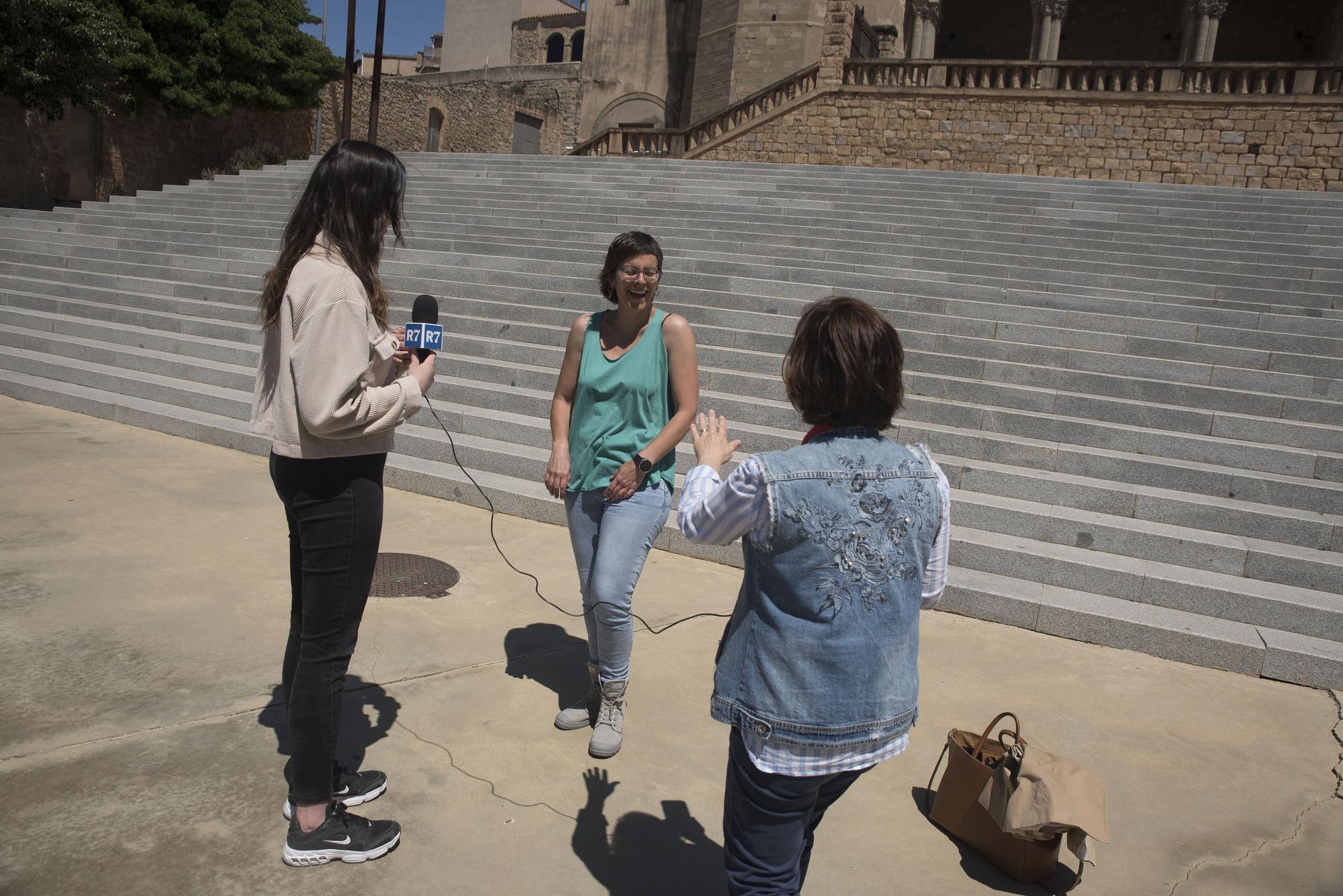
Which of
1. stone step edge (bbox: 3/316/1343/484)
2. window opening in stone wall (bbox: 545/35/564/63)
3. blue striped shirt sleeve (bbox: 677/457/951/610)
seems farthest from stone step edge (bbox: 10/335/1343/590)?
window opening in stone wall (bbox: 545/35/564/63)

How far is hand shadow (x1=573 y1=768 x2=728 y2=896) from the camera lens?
2574mm

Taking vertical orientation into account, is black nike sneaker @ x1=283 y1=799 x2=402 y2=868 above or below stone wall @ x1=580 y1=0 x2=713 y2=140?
below

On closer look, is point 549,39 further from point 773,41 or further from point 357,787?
point 357,787

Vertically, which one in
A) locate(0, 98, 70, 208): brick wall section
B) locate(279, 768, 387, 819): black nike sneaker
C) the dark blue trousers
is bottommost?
locate(279, 768, 387, 819): black nike sneaker

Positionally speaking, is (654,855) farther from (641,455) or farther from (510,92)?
(510,92)

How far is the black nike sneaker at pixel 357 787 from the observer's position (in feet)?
8.93

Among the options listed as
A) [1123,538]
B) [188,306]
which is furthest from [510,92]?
[1123,538]

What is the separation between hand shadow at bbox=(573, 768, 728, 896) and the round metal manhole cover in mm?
1937

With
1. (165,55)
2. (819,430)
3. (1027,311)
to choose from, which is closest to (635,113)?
(165,55)

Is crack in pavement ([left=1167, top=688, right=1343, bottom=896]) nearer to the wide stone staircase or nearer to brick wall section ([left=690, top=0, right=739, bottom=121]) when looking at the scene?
the wide stone staircase

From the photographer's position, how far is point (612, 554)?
316cm

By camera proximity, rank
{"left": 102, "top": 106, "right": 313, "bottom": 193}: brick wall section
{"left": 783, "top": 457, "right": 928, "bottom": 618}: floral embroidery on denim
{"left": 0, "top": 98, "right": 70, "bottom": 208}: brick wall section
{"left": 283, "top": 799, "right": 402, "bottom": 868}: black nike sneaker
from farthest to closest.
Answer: {"left": 102, "top": 106, "right": 313, "bottom": 193}: brick wall section, {"left": 0, "top": 98, "right": 70, "bottom": 208}: brick wall section, {"left": 283, "top": 799, "right": 402, "bottom": 868}: black nike sneaker, {"left": 783, "top": 457, "right": 928, "bottom": 618}: floral embroidery on denim

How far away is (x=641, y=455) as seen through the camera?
312 centimetres

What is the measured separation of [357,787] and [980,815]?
6.28ft
